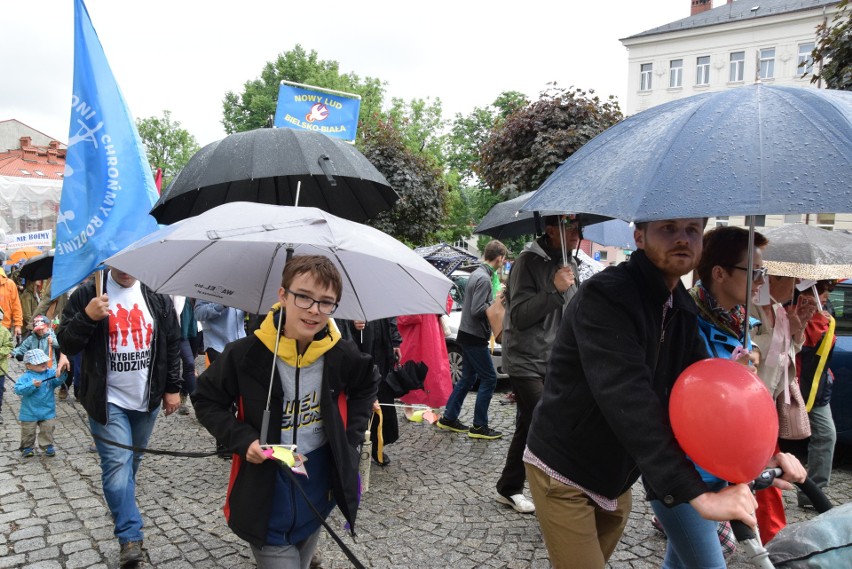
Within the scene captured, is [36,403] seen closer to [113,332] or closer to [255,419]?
[113,332]

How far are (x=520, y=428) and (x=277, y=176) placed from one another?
233 cm

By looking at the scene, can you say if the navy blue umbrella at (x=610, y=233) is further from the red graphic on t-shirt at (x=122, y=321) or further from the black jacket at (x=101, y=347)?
the red graphic on t-shirt at (x=122, y=321)

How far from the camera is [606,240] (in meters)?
5.01

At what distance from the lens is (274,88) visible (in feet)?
137

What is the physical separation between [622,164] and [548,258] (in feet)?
7.48

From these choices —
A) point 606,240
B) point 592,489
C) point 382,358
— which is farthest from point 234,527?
point 606,240

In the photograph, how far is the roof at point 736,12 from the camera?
117 ft

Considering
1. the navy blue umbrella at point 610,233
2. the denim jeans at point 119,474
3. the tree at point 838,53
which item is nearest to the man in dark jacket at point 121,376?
the denim jeans at point 119,474

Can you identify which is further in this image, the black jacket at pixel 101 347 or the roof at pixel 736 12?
the roof at pixel 736 12

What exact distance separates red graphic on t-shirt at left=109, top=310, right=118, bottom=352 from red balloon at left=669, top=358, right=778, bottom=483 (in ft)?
10.8

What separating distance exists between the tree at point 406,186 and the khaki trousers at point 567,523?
1189cm

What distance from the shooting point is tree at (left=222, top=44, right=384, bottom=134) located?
1523 inches

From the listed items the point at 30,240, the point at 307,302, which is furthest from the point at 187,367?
the point at 30,240

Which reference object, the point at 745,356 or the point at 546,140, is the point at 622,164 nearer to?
the point at 745,356
